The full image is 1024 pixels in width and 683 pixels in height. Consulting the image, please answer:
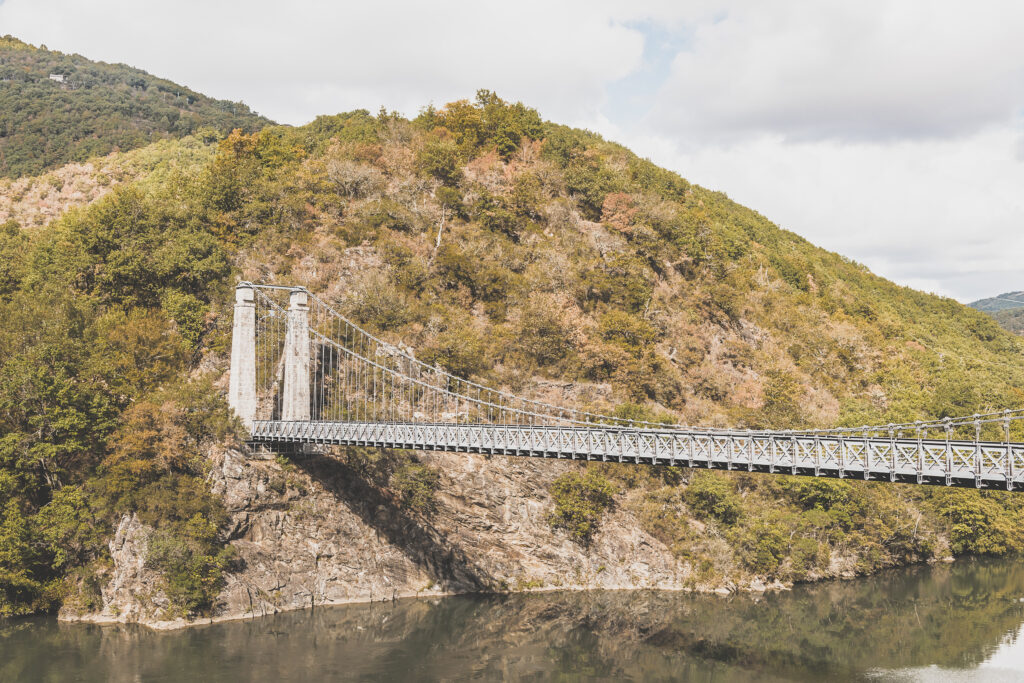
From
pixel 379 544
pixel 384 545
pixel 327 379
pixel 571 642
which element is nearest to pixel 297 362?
pixel 327 379

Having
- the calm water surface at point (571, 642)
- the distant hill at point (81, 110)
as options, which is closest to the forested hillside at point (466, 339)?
the calm water surface at point (571, 642)

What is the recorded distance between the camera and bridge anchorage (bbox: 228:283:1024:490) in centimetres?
1898

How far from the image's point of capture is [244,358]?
34688 millimetres

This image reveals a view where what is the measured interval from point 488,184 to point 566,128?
27.7 m

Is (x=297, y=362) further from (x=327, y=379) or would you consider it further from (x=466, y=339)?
(x=466, y=339)

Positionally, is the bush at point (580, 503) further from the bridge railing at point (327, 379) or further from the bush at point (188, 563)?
the bush at point (188, 563)

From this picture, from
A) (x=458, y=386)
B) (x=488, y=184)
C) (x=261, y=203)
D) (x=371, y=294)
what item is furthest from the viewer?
(x=488, y=184)

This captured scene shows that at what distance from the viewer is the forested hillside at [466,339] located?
1166 inches

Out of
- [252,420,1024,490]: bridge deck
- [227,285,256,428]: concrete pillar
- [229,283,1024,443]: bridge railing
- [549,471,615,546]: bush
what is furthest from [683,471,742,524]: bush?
[227,285,256,428]: concrete pillar

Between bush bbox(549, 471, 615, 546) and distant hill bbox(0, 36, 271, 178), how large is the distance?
70.4 m

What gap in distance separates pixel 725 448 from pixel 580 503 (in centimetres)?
1556

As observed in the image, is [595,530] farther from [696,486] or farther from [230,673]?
[230,673]

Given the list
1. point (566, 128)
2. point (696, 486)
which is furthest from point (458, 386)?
point (566, 128)

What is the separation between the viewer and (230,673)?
2367 centimetres
